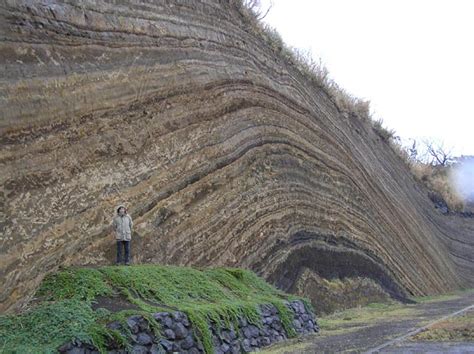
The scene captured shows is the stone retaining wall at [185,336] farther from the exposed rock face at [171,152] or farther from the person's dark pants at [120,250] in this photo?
the person's dark pants at [120,250]

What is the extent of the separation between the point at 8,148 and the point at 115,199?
77.7 inches

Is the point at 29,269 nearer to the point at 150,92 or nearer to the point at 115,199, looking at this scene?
the point at 115,199

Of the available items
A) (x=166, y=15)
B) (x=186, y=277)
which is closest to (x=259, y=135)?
(x=166, y=15)

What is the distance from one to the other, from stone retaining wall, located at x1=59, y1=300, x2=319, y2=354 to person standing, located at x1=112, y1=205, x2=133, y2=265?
5.80 feet

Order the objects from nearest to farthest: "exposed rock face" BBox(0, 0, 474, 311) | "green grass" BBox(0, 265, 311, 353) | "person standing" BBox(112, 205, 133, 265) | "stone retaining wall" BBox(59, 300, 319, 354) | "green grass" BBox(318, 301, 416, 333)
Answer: "green grass" BBox(0, 265, 311, 353) < "stone retaining wall" BBox(59, 300, 319, 354) < "exposed rock face" BBox(0, 0, 474, 311) < "person standing" BBox(112, 205, 133, 265) < "green grass" BBox(318, 301, 416, 333)

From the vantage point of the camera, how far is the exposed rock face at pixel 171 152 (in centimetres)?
784

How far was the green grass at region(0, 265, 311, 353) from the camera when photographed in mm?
5910

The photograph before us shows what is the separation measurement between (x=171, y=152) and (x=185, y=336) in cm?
420

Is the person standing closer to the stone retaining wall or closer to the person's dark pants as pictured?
the person's dark pants

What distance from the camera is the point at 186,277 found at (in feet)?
29.2

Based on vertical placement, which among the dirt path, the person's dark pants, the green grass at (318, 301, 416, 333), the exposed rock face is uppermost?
the exposed rock face

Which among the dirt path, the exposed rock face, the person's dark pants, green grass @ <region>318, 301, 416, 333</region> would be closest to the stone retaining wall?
the dirt path

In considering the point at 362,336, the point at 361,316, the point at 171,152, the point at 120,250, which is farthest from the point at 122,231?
the point at 361,316

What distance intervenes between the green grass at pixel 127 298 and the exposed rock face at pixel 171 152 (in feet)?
1.71
